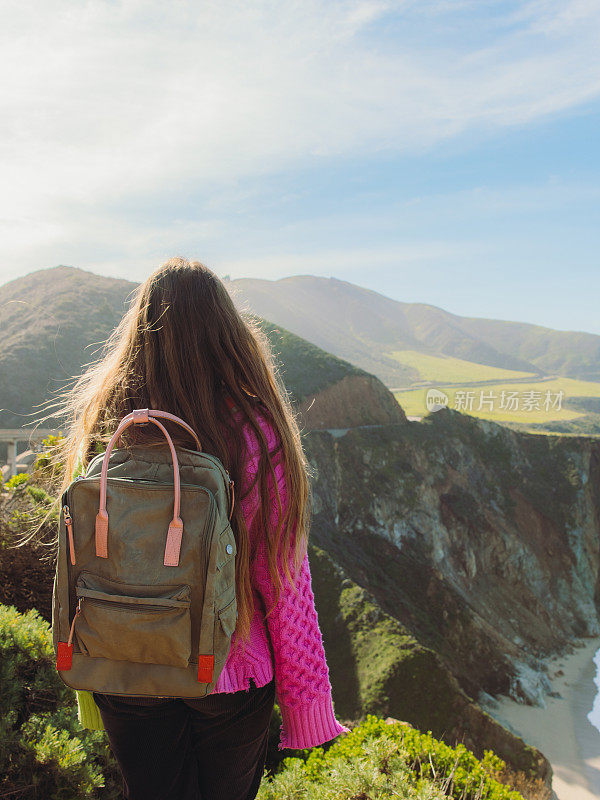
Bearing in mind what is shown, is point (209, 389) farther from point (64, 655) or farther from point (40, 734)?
point (40, 734)

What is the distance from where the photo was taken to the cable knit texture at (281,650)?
1935 mm

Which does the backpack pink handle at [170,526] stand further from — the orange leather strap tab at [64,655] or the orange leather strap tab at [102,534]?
the orange leather strap tab at [64,655]

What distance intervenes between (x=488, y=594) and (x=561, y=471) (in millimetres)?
13001

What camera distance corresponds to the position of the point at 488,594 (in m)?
29.5

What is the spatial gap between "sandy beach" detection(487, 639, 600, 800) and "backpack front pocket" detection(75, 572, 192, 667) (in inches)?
811

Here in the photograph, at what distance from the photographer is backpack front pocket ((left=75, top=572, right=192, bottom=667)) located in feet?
5.25

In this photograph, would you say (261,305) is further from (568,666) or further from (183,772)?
(183,772)

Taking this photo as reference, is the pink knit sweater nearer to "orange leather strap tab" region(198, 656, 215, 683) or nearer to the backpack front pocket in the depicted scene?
"orange leather strap tab" region(198, 656, 215, 683)

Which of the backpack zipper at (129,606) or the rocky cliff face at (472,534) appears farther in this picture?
the rocky cliff face at (472,534)

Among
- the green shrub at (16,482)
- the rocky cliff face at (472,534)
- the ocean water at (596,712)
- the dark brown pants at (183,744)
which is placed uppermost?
the dark brown pants at (183,744)

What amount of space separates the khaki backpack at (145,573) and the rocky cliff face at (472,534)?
69.5ft

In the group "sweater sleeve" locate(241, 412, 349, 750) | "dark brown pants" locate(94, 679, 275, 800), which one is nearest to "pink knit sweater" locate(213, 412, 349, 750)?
"sweater sleeve" locate(241, 412, 349, 750)

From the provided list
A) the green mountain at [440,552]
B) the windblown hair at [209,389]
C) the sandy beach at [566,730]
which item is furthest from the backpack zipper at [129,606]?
the sandy beach at [566,730]

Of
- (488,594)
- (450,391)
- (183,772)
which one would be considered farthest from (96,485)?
(450,391)
